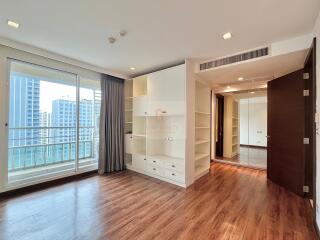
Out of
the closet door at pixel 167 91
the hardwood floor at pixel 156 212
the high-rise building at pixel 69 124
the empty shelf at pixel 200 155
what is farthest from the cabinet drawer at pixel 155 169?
the high-rise building at pixel 69 124

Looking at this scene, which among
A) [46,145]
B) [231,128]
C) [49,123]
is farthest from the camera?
[231,128]

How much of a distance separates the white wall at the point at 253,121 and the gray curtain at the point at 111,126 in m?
3.53

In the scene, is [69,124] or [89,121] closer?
[69,124]

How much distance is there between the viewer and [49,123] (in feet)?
11.9

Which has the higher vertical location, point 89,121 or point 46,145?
point 89,121

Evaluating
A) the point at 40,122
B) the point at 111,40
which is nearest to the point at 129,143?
the point at 40,122

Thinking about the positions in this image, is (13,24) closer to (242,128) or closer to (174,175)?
(174,175)

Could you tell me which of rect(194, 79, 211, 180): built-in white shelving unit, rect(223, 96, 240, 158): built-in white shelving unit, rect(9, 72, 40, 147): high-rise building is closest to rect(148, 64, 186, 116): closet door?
rect(194, 79, 211, 180): built-in white shelving unit

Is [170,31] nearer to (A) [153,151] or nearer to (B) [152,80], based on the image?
(B) [152,80]

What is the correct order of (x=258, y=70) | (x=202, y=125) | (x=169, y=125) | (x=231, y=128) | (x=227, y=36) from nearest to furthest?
(x=227, y=36), (x=258, y=70), (x=169, y=125), (x=202, y=125), (x=231, y=128)

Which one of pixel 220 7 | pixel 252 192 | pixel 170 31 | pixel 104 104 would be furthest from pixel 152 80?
pixel 252 192

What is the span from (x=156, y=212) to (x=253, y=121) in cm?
383

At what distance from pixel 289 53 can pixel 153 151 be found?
3298 mm

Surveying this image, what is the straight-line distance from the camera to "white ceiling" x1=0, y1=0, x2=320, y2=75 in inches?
74.7
